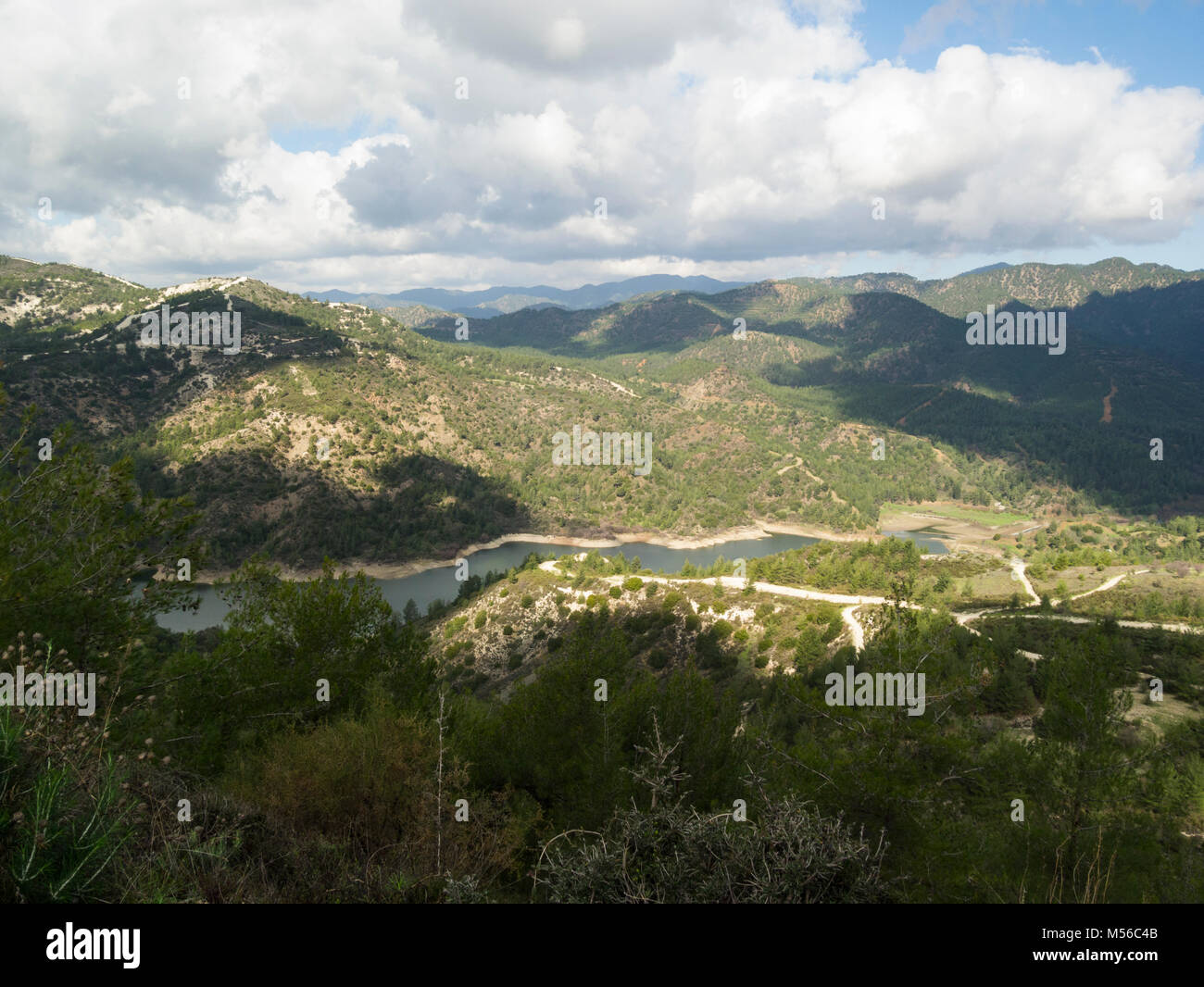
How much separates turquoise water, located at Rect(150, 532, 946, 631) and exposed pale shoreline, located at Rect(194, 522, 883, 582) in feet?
3.10

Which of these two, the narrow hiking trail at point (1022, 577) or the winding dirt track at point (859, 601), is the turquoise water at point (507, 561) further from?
the winding dirt track at point (859, 601)

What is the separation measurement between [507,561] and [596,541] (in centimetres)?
1842

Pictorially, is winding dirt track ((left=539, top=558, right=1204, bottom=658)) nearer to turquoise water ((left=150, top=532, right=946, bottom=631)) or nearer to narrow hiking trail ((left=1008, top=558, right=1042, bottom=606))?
narrow hiking trail ((left=1008, top=558, right=1042, bottom=606))

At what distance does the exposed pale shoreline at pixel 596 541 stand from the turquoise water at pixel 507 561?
3.10 ft

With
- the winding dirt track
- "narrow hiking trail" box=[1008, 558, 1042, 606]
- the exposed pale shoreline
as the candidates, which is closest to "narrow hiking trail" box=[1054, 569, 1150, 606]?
the winding dirt track

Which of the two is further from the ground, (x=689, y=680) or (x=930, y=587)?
(x=689, y=680)

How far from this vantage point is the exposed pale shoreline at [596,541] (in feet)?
267

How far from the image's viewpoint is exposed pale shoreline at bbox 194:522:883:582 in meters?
81.5

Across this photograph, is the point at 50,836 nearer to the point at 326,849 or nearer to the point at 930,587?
the point at 326,849

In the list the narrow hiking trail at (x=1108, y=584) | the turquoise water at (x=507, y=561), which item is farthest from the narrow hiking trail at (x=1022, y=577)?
the turquoise water at (x=507, y=561)

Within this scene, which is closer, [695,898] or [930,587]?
[695,898]

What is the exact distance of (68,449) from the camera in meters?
10.3
